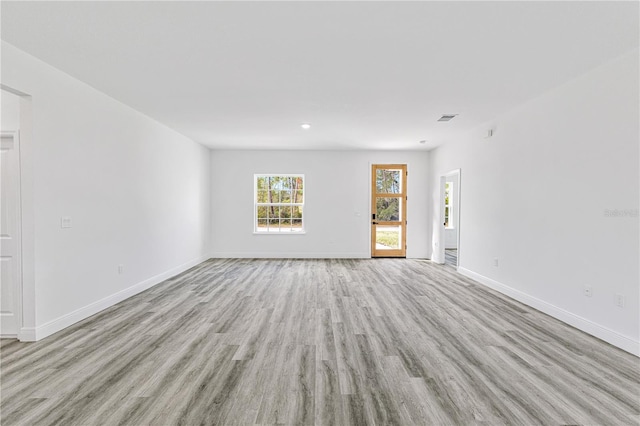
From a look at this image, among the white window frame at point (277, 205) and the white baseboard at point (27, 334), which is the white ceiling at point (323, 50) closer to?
the white baseboard at point (27, 334)

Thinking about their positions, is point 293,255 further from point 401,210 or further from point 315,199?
point 401,210

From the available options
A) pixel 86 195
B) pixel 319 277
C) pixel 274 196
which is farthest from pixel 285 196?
pixel 86 195

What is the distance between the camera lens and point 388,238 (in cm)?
743

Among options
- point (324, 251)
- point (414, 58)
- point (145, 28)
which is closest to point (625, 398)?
point (414, 58)

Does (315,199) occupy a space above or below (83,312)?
above

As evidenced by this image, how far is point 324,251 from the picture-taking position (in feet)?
23.9

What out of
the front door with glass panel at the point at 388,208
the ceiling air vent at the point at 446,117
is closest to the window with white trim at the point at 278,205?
the front door with glass panel at the point at 388,208

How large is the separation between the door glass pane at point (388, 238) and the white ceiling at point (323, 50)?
3.72m

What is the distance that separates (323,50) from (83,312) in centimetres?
384

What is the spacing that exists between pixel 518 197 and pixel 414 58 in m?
2.63

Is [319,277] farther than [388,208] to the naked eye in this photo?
No

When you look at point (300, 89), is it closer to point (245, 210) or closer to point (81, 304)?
point (81, 304)

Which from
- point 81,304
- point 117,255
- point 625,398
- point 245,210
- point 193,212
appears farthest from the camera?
point 245,210

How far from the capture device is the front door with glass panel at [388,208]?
7332 mm
